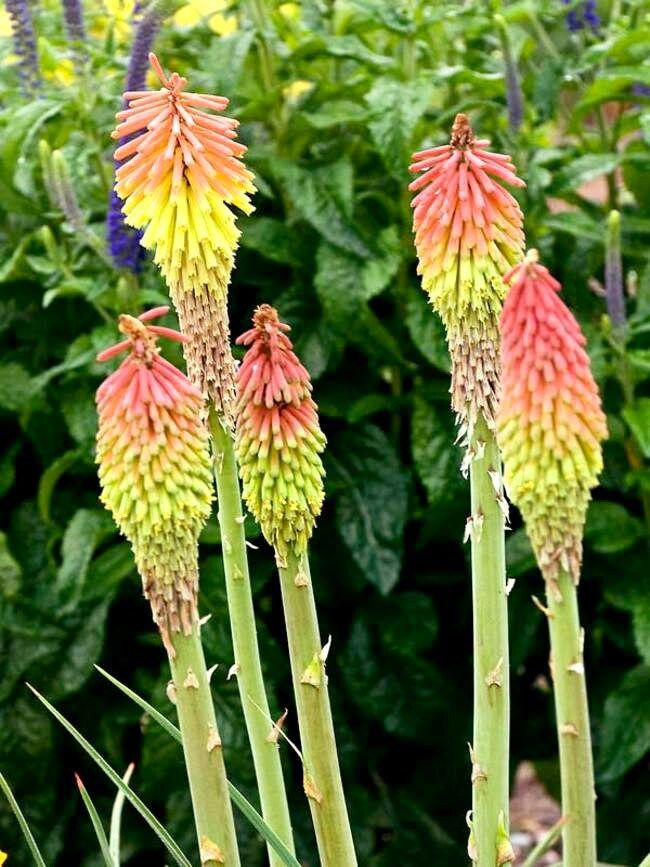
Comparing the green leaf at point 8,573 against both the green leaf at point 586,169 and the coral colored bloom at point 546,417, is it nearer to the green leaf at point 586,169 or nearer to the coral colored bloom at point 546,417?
the green leaf at point 586,169

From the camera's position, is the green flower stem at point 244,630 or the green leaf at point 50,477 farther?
the green leaf at point 50,477

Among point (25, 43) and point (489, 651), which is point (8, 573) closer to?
point (25, 43)

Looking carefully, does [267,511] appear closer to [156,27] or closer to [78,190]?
[156,27]

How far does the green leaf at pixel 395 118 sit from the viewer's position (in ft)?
12.0

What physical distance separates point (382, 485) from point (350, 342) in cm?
45

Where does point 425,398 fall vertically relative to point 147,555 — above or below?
below

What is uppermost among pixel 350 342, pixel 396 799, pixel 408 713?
pixel 350 342

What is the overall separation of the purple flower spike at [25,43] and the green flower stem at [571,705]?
279 cm

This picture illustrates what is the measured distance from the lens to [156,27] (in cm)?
346

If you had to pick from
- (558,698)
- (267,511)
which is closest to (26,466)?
(267,511)

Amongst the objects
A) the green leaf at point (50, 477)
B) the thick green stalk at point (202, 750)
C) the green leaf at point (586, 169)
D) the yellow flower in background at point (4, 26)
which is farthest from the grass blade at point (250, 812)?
the yellow flower in background at point (4, 26)

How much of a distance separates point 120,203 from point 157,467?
206cm

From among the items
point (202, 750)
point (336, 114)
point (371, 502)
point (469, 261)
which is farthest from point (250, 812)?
point (336, 114)

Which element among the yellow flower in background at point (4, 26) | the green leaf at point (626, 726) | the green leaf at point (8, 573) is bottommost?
the green leaf at point (626, 726)
